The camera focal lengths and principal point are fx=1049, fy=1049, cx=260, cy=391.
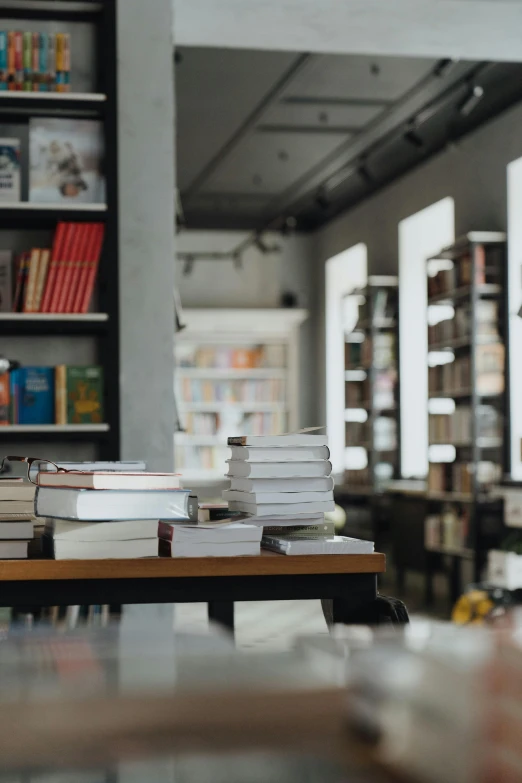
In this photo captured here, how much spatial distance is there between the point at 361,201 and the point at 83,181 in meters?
7.69

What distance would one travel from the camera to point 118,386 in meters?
3.60

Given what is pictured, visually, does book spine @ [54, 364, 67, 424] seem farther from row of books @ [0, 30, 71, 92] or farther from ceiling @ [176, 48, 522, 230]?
ceiling @ [176, 48, 522, 230]

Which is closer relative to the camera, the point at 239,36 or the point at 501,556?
the point at 239,36

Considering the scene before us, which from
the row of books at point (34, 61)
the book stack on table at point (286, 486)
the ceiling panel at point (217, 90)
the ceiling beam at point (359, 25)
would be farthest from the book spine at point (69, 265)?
the ceiling panel at point (217, 90)

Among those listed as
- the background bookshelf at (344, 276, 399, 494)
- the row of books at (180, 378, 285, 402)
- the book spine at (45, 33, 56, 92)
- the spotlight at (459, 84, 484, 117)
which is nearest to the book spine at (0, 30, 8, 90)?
the book spine at (45, 33, 56, 92)

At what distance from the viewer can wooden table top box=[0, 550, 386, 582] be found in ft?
5.05

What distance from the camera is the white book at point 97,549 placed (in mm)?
1562

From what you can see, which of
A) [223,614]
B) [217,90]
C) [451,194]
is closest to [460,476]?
[451,194]

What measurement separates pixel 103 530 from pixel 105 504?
1.5 inches

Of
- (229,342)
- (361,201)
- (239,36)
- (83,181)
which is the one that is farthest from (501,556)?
(229,342)

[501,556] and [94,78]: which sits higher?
[94,78]

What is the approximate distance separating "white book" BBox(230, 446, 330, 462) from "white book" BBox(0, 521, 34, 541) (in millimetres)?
367

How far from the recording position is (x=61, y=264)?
352cm

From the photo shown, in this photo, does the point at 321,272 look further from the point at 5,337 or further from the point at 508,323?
the point at 5,337
